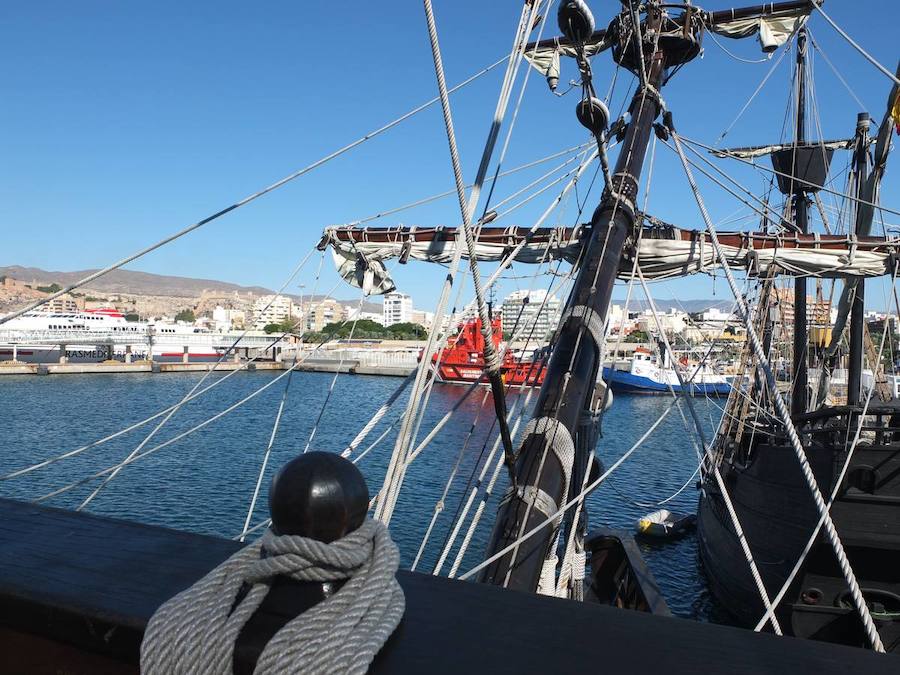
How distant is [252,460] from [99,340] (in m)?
49.1

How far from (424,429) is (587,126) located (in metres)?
24.8

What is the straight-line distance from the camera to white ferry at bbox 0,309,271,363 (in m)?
59.5

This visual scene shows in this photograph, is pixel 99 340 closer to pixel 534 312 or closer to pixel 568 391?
pixel 534 312

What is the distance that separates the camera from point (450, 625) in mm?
1044

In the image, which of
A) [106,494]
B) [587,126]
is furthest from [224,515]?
[587,126]

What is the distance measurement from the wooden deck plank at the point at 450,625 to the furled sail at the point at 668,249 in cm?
822

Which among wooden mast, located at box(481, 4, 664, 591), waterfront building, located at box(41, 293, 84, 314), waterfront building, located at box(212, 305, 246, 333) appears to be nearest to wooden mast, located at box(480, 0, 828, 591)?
wooden mast, located at box(481, 4, 664, 591)

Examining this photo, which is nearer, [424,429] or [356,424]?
[424,429]

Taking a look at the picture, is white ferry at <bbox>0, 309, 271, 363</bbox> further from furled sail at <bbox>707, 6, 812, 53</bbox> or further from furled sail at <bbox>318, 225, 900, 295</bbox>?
furled sail at <bbox>707, 6, 812, 53</bbox>

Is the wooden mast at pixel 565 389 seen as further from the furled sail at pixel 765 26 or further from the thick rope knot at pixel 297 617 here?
the furled sail at pixel 765 26

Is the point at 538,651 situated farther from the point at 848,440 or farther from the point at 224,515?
the point at 224,515

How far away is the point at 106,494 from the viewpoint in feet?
54.9

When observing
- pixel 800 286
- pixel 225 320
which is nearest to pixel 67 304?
pixel 225 320

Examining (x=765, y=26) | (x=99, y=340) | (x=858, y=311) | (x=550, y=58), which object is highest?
(x=765, y=26)
